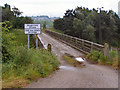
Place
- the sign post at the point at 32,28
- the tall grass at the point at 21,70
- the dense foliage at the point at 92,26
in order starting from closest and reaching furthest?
the tall grass at the point at 21,70 → the sign post at the point at 32,28 → the dense foliage at the point at 92,26

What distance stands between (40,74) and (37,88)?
1.49m

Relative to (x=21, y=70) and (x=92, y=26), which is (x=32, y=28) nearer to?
(x=21, y=70)

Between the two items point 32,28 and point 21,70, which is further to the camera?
point 32,28

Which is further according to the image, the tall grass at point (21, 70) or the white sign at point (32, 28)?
the white sign at point (32, 28)

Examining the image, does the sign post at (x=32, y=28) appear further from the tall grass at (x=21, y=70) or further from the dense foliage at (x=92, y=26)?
the dense foliage at (x=92, y=26)

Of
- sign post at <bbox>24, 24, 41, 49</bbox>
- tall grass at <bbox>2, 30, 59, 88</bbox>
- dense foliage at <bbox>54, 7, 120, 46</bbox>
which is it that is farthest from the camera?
dense foliage at <bbox>54, 7, 120, 46</bbox>

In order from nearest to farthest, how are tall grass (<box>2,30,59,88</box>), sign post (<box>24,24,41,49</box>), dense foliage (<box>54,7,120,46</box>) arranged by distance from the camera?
tall grass (<box>2,30,59,88</box>)
sign post (<box>24,24,41,49</box>)
dense foliage (<box>54,7,120,46</box>)

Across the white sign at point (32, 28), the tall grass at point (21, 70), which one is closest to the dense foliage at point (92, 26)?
the white sign at point (32, 28)

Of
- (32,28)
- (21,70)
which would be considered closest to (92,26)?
(32,28)

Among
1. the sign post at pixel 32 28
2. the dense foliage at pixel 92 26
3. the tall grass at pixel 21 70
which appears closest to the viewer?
the tall grass at pixel 21 70

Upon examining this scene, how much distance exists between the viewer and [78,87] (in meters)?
5.20

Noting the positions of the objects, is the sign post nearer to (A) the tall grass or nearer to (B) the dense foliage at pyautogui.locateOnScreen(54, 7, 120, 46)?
(A) the tall grass

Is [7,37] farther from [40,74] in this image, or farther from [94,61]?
[94,61]

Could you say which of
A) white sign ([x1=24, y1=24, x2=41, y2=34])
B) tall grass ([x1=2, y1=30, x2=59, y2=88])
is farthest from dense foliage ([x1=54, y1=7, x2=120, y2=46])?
tall grass ([x1=2, y1=30, x2=59, y2=88])
